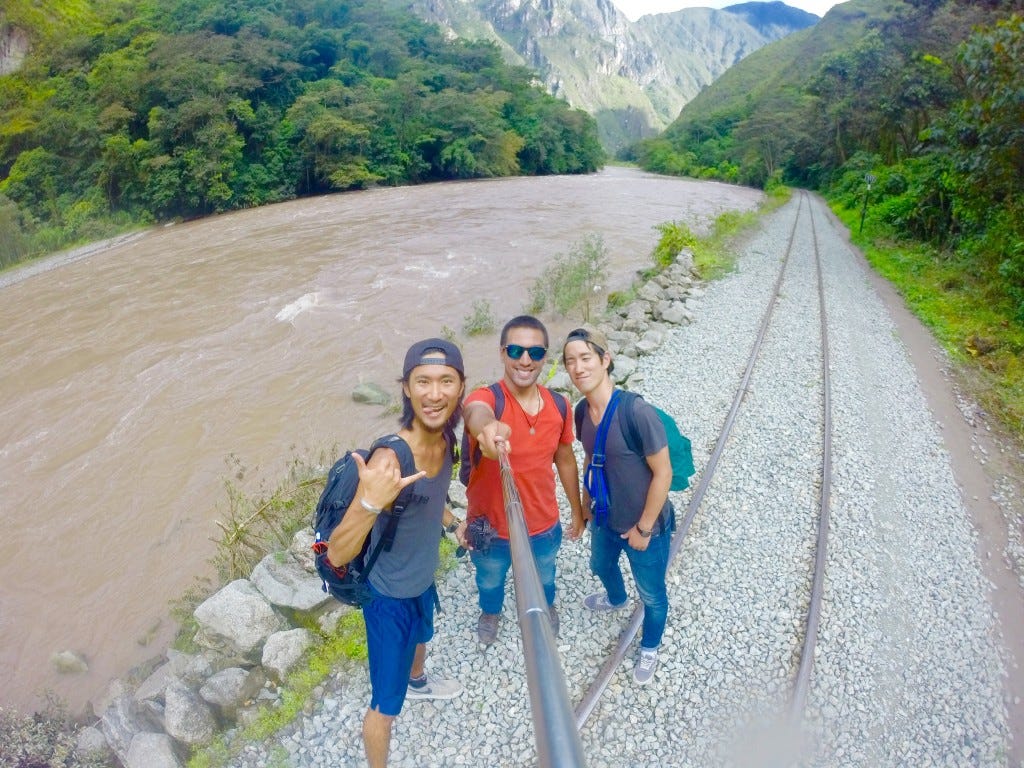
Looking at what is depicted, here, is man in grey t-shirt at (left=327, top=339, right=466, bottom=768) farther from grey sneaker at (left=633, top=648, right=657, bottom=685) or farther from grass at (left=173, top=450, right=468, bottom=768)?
grey sneaker at (left=633, top=648, right=657, bottom=685)

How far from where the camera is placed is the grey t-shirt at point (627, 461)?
2.46 m

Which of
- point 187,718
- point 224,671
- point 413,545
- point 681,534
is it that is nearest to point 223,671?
point 224,671

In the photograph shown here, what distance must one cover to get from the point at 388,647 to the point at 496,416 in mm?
1060

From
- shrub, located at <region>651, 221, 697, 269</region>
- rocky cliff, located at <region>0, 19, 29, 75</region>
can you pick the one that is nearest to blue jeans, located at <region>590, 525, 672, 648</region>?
shrub, located at <region>651, 221, 697, 269</region>

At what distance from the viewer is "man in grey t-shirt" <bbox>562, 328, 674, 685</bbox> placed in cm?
249

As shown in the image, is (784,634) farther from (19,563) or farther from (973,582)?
(19,563)

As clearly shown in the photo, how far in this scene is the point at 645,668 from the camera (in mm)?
3107

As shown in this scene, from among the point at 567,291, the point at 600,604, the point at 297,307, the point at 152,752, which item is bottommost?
the point at 297,307

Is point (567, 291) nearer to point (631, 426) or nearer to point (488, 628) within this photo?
point (488, 628)

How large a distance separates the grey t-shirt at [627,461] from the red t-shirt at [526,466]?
192 mm

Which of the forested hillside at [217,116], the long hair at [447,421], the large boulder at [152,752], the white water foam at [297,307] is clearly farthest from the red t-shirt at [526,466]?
the forested hillside at [217,116]

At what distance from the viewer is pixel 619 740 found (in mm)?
2865

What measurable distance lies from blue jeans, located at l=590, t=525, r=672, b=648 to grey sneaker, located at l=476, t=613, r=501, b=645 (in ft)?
2.28

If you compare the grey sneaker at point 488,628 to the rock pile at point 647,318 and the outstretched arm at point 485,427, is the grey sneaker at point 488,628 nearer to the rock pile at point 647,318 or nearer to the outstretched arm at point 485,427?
the outstretched arm at point 485,427
